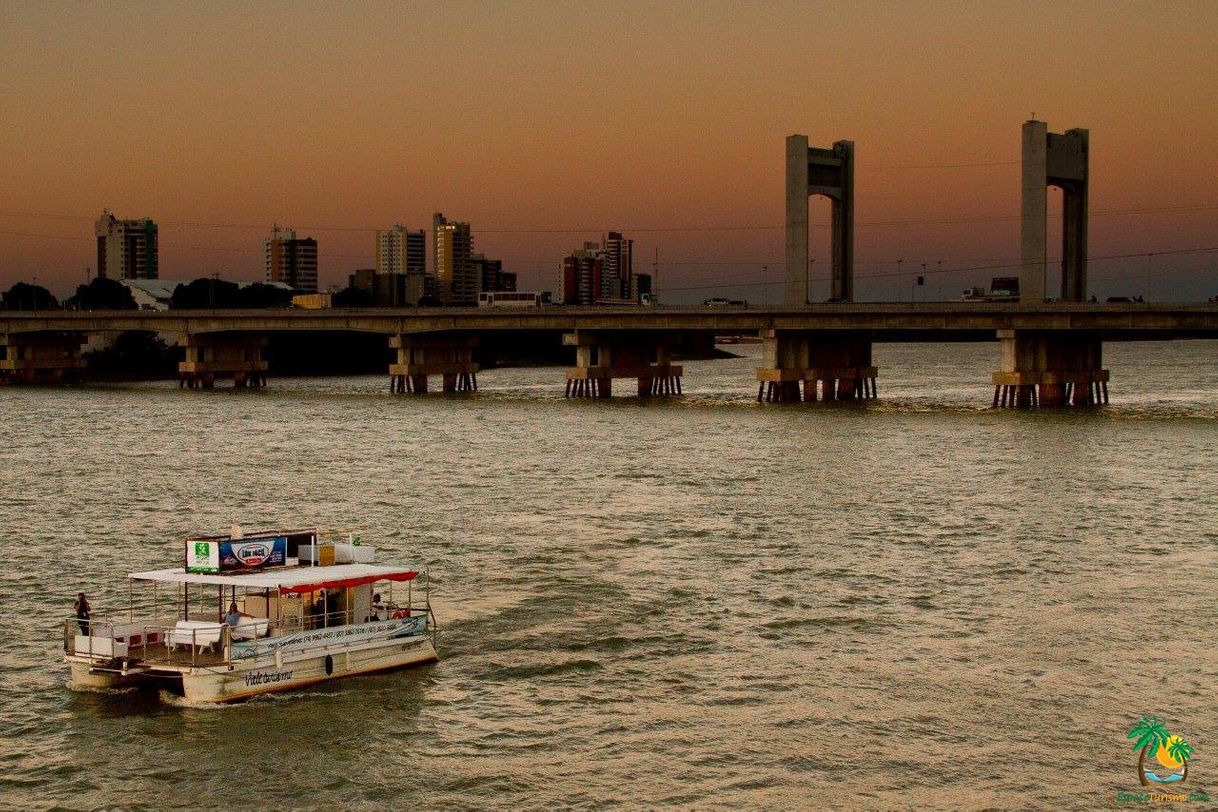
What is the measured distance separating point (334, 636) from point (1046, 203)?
341 ft

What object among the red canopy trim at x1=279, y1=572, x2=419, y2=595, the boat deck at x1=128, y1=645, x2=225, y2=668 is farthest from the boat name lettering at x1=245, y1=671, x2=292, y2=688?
the red canopy trim at x1=279, y1=572, x2=419, y2=595

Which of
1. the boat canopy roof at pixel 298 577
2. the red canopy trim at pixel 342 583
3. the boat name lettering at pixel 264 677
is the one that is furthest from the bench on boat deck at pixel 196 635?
the red canopy trim at pixel 342 583

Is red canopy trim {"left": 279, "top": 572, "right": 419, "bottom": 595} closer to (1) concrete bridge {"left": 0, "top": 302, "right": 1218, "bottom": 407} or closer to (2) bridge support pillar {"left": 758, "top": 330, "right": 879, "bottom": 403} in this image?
(1) concrete bridge {"left": 0, "top": 302, "right": 1218, "bottom": 407}

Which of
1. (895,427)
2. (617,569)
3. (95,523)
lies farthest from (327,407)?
(617,569)

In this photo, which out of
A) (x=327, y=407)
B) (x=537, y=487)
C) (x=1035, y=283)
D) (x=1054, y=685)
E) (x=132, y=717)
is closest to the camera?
(x=132, y=717)

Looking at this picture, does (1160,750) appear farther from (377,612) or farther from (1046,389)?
(1046,389)

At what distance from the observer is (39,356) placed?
187 metres

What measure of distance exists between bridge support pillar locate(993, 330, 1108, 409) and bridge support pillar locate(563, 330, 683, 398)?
123 feet

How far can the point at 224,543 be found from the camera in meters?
34.0

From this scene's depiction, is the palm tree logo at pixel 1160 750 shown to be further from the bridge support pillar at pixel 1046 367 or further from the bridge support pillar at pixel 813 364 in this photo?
the bridge support pillar at pixel 813 364

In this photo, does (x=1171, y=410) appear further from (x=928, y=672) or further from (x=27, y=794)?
(x=27, y=794)

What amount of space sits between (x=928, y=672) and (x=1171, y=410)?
4014 inches

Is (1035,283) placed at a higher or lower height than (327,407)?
higher

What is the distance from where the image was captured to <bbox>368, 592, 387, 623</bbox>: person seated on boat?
34.8 metres
